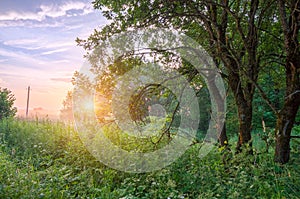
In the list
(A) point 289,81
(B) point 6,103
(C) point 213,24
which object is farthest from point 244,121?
(B) point 6,103

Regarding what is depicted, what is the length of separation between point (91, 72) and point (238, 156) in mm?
2432

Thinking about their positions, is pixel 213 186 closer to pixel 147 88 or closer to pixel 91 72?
pixel 147 88

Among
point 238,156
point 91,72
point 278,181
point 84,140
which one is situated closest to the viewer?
point 278,181

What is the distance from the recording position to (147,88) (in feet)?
14.3

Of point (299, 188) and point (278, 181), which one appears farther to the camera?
point (278, 181)

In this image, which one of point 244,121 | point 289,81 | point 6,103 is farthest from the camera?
point 6,103

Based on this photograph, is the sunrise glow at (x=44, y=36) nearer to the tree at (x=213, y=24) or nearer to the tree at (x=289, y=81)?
the tree at (x=213, y=24)

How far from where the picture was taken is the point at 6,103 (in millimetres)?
12625

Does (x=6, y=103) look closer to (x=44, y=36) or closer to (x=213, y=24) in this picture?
(x=44, y=36)

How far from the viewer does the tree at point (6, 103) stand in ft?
40.7

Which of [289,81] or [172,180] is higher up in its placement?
[289,81]

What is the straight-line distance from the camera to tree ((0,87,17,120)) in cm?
1241

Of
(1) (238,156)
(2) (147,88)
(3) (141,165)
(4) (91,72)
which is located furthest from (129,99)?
(1) (238,156)

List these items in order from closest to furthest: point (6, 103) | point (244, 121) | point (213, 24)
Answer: point (213, 24), point (244, 121), point (6, 103)
